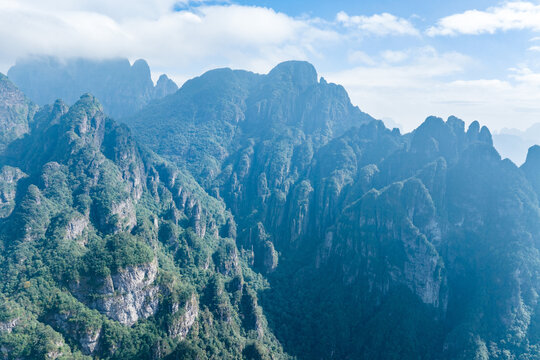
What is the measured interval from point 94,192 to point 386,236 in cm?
10322

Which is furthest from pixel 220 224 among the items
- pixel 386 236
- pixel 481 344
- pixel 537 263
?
pixel 537 263

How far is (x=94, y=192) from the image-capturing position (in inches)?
4166

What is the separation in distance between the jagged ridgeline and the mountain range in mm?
387

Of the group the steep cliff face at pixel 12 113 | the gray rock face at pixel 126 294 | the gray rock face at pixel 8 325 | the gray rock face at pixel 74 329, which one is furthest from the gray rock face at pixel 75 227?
the steep cliff face at pixel 12 113

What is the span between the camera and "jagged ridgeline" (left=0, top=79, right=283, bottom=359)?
67.8 meters

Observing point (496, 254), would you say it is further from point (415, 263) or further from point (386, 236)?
point (386, 236)

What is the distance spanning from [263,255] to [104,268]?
70273 mm

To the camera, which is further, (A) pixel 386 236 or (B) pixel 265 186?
(B) pixel 265 186

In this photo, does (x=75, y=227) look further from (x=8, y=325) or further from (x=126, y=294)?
(x=8, y=325)

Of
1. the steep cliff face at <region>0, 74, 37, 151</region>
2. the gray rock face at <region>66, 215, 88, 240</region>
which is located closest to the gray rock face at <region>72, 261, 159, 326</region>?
the gray rock face at <region>66, 215, 88, 240</region>

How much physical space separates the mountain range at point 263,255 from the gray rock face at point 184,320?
1.25 feet

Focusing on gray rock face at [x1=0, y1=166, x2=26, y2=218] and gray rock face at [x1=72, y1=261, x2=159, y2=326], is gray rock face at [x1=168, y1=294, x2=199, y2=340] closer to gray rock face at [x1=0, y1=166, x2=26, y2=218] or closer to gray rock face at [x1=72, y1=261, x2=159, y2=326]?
A: gray rock face at [x1=72, y1=261, x2=159, y2=326]

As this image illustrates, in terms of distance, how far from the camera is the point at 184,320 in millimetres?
80500

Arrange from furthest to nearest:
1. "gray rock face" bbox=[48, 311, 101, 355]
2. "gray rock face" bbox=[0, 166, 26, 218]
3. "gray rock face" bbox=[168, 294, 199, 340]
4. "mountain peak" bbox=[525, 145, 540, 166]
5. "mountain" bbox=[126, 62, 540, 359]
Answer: "mountain peak" bbox=[525, 145, 540, 166]
"gray rock face" bbox=[0, 166, 26, 218]
"mountain" bbox=[126, 62, 540, 359]
"gray rock face" bbox=[168, 294, 199, 340]
"gray rock face" bbox=[48, 311, 101, 355]
